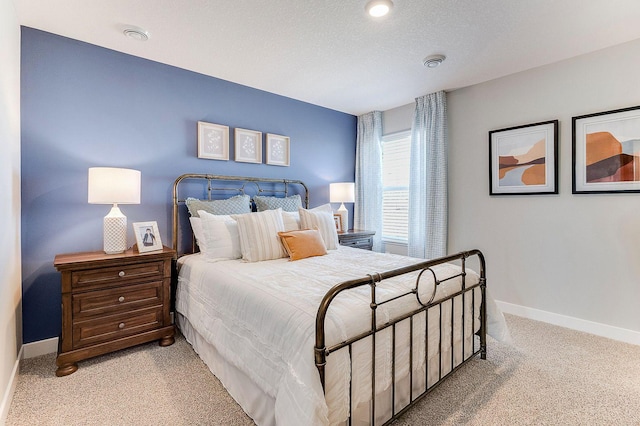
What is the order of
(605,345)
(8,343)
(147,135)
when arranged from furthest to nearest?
(147,135) → (605,345) → (8,343)

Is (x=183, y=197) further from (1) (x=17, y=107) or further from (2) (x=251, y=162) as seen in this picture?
(1) (x=17, y=107)

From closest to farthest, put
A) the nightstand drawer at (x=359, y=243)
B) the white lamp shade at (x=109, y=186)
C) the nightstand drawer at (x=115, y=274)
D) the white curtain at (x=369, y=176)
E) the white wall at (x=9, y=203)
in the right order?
the white wall at (x=9, y=203)
the nightstand drawer at (x=115, y=274)
the white lamp shade at (x=109, y=186)
the nightstand drawer at (x=359, y=243)
the white curtain at (x=369, y=176)

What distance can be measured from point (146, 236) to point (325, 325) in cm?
197

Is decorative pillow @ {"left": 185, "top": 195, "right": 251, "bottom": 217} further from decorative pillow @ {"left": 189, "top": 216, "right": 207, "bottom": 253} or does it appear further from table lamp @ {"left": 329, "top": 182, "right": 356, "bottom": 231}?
table lamp @ {"left": 329, "top": 182, "right": 356, "bottom": 231}

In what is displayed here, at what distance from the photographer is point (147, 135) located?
284 centimetres

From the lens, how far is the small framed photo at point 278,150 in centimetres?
364

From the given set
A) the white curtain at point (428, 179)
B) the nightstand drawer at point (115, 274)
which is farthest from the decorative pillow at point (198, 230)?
the white curtain at point (428, 179)

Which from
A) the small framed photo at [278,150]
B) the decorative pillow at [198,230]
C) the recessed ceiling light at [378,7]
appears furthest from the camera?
the small framed photo at [278,150]

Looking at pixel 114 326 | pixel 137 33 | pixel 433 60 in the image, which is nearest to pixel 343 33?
pixel 433 60

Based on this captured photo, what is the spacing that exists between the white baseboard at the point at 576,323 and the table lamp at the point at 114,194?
150 inches

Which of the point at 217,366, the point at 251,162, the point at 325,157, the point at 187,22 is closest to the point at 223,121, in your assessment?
the point at 251,162

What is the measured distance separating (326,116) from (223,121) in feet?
5.17

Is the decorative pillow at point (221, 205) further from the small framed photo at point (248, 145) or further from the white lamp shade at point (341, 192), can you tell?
the white lamp shade at point (341, 192)

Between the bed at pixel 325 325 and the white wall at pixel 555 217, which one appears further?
the white wall at pixel 555 217
